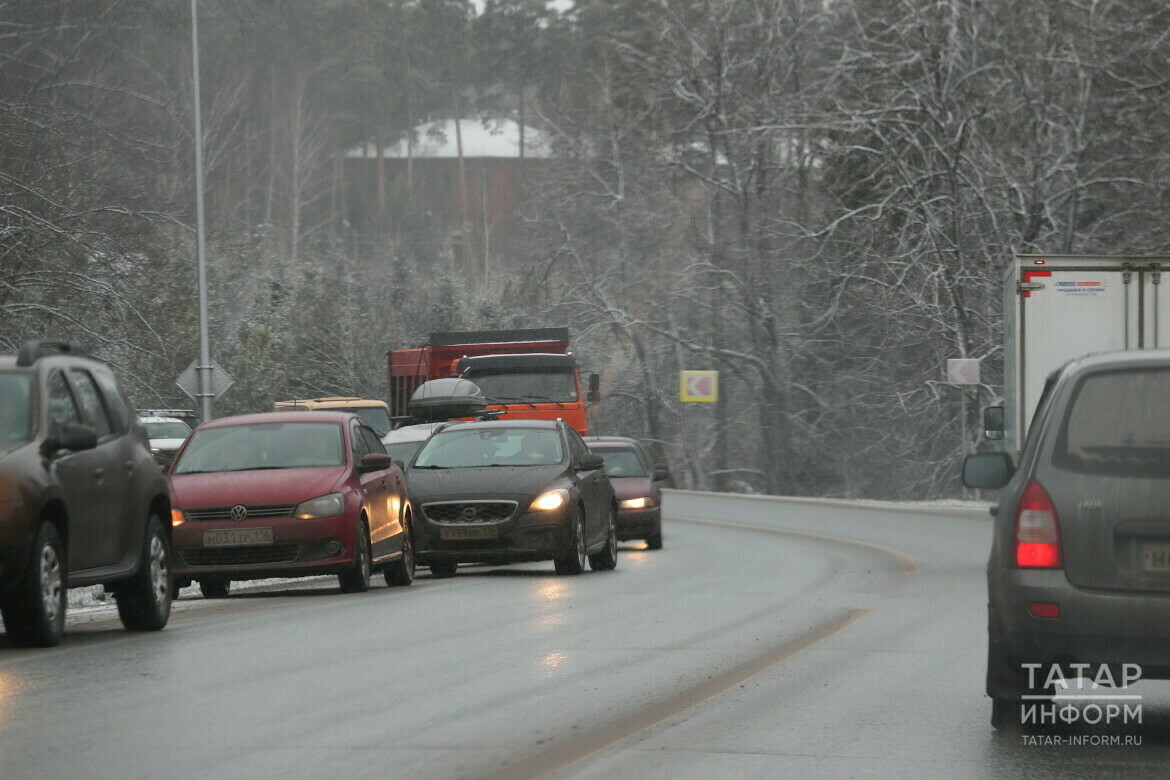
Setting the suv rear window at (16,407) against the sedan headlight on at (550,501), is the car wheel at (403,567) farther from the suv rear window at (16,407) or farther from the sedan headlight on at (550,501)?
the suv rear window at (16,407)

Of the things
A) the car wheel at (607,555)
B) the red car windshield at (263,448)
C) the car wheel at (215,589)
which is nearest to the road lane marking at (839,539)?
the car wheel at (607,555)

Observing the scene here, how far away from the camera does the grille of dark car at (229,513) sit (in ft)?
53.0

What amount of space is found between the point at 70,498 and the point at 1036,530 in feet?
20.5

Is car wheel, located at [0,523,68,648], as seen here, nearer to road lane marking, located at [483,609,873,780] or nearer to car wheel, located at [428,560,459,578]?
road lane marking, located at [483,609,873,780]

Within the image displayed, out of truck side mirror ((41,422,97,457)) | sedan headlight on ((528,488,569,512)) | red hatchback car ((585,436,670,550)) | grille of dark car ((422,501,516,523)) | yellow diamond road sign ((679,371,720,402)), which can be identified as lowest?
yellow diamond road sign ((679,371,720,402))

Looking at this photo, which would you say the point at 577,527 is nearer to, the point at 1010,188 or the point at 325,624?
the point at 325,624

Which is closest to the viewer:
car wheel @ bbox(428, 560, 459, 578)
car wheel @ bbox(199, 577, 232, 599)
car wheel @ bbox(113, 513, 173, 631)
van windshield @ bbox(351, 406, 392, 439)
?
car wheel @ bbox(113, 513, 173, 631)

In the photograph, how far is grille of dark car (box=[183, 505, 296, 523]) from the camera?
53.0ft

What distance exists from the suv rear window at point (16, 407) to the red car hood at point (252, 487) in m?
4.51

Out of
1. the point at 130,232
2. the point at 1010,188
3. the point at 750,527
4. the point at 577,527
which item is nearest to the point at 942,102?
the point at 1010,188

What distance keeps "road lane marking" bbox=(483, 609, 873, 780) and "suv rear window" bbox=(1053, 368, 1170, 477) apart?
84.5 inches

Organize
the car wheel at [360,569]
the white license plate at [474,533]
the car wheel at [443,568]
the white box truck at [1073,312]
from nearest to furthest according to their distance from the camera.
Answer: the car wheel at [360,569] → the white box truck at [1073,312] → the white license plate at [474,533] → the car wheel at [443,568]

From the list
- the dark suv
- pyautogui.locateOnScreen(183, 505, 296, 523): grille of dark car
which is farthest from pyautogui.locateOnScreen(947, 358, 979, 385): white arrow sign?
the dark suv

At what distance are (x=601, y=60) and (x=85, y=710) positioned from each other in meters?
64.3
